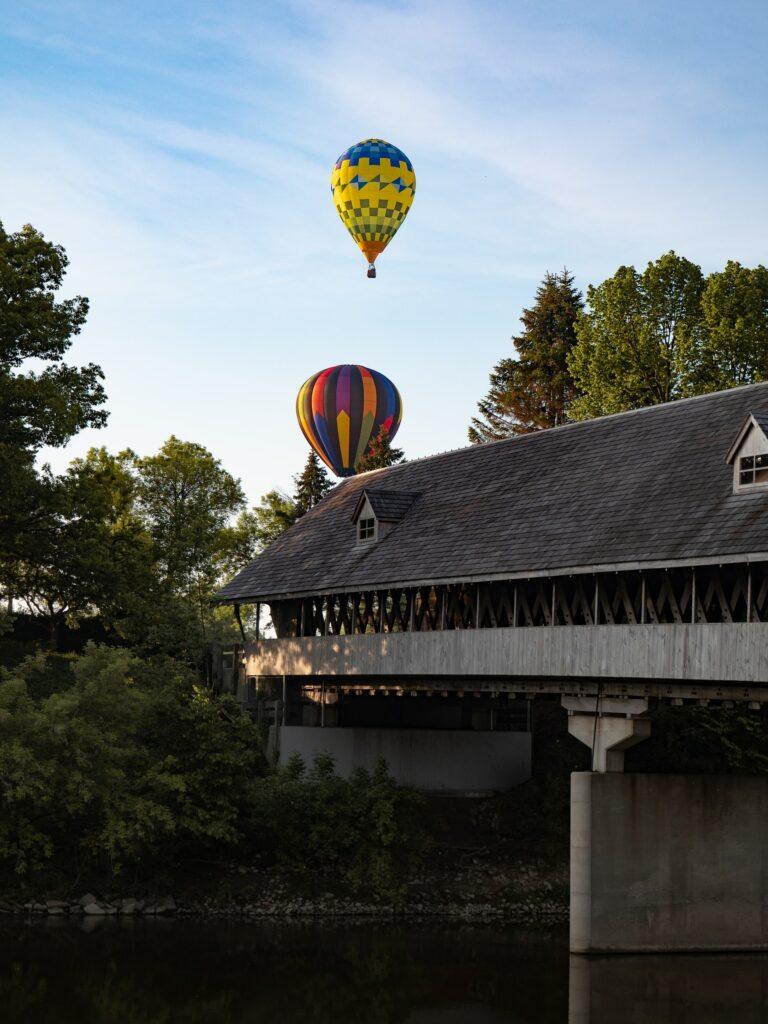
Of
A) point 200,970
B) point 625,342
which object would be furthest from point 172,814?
point 625,342

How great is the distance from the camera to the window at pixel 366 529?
35344mm

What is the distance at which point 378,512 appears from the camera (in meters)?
35.0

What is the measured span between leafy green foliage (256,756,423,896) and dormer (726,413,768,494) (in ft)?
37.5

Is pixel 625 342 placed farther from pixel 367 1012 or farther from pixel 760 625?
pixel 367 1012

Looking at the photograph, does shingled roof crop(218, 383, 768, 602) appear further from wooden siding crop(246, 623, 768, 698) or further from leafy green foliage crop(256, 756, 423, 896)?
leafy green foliage crop(256, 756, 423, 896)

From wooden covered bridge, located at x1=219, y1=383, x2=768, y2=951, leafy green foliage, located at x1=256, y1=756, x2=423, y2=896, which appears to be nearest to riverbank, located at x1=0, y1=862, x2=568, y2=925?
leafy green foliage, located at x1=256, y1=756, x2=423, y2=896

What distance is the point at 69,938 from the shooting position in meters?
26.7

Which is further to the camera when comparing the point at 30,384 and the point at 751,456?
the point at 30,384

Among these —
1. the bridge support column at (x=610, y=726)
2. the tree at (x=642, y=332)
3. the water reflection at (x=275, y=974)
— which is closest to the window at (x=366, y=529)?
the bridge support column at (x=610, y=726)

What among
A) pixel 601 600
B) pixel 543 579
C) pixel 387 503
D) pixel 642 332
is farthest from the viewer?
pixel 642 332

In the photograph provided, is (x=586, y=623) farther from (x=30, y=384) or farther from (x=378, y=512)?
(x=30, y=384)

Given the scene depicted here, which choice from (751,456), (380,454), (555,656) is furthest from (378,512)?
(380,454)

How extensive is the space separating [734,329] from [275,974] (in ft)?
93.9

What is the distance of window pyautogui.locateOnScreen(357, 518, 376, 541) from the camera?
116 ft
